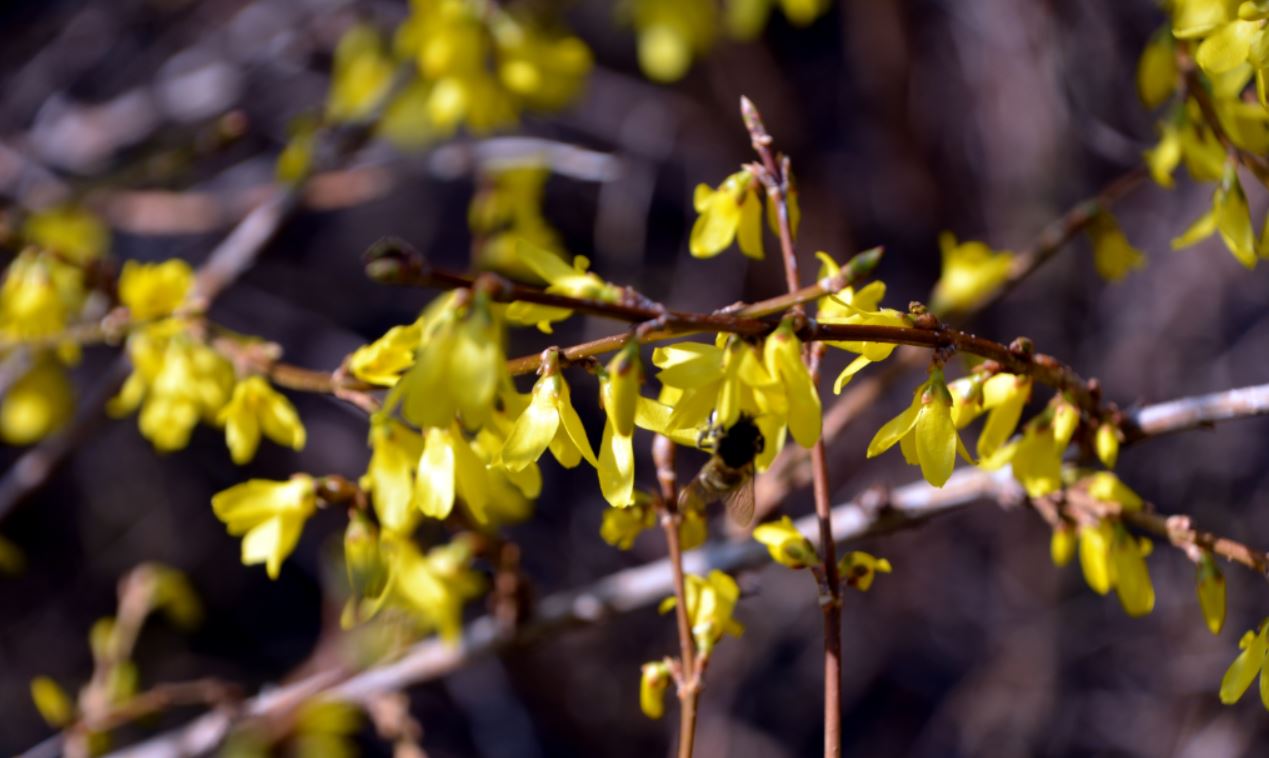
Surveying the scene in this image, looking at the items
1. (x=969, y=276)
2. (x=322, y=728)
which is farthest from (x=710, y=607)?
(x=322, y=728)

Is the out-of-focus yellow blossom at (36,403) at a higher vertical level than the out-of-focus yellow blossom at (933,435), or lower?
lower

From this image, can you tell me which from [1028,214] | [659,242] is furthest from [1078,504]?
[659,242]

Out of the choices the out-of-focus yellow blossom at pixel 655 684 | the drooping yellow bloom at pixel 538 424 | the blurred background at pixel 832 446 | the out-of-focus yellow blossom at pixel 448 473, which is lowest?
the blurred background at pixel 832 446

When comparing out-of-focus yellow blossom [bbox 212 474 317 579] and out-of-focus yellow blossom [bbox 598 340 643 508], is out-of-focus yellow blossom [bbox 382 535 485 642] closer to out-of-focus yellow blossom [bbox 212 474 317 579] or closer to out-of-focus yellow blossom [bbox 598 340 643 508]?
out-of-focus yellow blossom [bbox 212 474 317 579]

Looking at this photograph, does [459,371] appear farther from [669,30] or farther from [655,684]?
[669,30]

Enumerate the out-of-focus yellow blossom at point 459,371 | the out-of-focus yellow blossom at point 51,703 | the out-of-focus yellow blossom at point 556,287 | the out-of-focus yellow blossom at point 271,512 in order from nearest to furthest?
the out-of-focus yellow blossom at point 459,371, the out-of-focus yellow blossom at point 556,287, the out-of-focus yellow blossom at point 271,512, the out-of-focus yellow blossom at point 51,703

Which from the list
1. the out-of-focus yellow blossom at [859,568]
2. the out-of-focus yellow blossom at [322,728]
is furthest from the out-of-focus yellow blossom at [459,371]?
the out-of-focus yellow blossom at [322,728]

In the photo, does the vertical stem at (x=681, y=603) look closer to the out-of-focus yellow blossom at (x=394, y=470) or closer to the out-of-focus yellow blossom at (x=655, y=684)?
the out-of-focus yellow blossom at (x=655, y=684)
